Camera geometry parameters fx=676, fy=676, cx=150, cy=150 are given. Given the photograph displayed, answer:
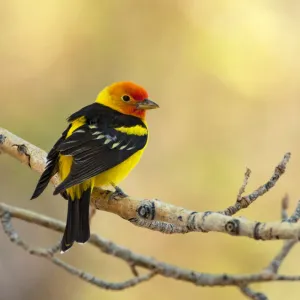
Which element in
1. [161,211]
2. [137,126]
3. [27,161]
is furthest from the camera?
[137,126]

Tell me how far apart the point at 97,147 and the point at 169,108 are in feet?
11.8

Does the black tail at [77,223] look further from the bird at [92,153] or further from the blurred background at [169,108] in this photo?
the blurred background at [169,108]

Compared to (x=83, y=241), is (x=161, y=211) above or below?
above

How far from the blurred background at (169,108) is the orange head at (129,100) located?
7.60ft

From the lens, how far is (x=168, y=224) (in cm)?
359

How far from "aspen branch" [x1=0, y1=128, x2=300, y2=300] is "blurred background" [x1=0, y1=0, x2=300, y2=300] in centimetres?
298

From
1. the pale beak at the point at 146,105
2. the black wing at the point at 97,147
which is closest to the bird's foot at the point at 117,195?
the black wing at the point at 97,147

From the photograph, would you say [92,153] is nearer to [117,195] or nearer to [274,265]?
[117,195]

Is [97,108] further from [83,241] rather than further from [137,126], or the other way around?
[83,241]

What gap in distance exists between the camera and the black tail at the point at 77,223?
3771 mm

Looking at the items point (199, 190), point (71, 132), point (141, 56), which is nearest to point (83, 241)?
point (71, 132)

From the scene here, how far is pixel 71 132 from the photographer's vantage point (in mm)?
4465

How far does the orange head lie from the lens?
5.07 metres

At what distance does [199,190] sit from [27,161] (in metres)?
3.26
